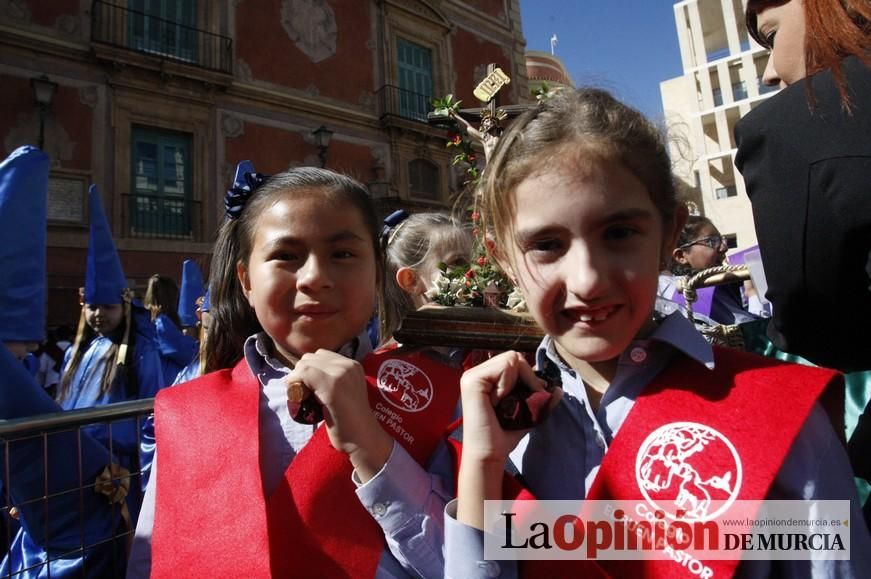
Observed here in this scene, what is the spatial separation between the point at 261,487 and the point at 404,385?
42 centimetres

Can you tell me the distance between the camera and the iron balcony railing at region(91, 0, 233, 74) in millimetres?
10148

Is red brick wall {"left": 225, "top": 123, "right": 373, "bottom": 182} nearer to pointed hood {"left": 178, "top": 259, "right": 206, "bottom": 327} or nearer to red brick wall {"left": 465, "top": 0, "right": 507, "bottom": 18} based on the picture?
pointed hood {"left": 178, "top": 259, "right": 206, "bottom": 327}

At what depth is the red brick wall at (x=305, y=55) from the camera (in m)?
12.0

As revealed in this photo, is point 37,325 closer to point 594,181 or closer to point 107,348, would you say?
point 107,348

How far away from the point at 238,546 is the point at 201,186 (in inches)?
442

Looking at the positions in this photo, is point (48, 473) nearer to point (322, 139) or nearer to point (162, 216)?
point (162, 216)

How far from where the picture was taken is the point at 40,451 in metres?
1.86

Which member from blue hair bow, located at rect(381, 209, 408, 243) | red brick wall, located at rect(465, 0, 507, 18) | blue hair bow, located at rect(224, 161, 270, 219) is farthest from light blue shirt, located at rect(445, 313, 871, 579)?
red brick wall, located at rect(465, 0, 507, 18)

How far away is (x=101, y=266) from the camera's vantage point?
3.46 meters

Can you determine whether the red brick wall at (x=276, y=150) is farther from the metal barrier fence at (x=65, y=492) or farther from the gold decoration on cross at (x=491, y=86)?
the metal barrier fence at (x=65, y=492)

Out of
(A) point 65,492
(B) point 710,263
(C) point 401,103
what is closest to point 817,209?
(A) point 65,492

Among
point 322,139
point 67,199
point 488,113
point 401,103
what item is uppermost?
point 401,103

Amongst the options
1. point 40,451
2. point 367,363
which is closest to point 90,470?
point 40,451

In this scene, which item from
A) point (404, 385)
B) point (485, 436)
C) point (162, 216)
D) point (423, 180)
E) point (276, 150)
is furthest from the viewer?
point (423, 180)
